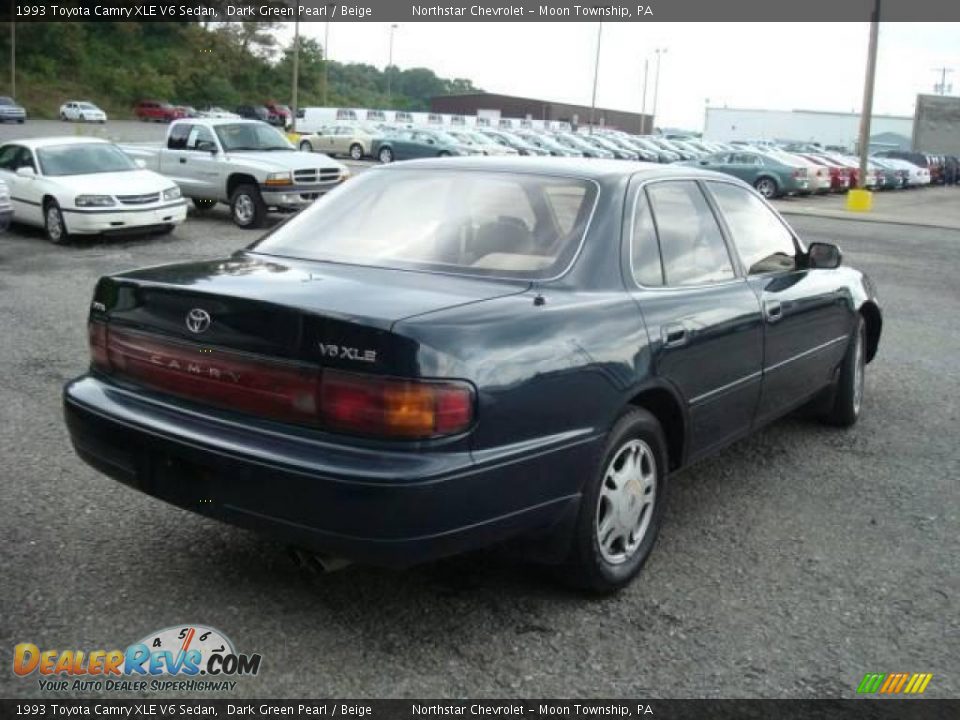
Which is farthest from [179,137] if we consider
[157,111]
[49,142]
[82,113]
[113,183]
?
[157,111]

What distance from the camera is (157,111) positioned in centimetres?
7650

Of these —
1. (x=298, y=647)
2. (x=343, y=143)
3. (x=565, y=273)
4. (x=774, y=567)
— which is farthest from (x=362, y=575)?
(x=343, y=143)

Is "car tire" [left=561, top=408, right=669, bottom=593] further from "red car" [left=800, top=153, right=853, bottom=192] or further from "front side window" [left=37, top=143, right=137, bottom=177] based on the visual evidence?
"red car" [left=800, top=153, right=853, bottom=192]

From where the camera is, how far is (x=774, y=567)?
12.9 feet

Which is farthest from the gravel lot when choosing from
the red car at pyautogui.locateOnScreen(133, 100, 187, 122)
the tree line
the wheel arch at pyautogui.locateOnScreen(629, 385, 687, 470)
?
the red car at pyautogui.locateOnScreen(133, 100, 187, 122)

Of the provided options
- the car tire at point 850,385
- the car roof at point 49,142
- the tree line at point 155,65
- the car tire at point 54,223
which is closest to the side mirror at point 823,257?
the car tire at point 850,385

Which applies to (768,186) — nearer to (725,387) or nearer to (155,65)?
(725,387)

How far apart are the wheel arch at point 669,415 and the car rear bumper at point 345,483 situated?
457mm

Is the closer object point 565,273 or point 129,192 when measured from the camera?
point 565,273

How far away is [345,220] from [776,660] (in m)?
2.35

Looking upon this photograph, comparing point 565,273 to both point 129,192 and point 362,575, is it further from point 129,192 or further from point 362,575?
point 129,192

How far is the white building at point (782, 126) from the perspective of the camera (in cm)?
8350

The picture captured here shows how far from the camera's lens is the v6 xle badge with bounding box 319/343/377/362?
2932 mm

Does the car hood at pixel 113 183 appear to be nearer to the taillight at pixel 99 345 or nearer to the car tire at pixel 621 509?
the taillight at pixel 99 345
